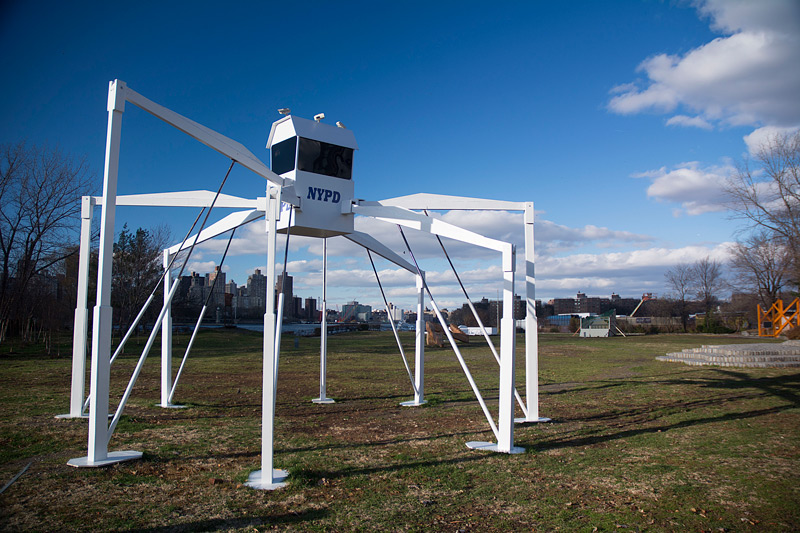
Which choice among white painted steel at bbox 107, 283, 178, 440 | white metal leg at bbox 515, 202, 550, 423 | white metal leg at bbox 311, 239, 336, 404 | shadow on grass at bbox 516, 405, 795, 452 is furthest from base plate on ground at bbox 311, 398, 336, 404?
shadow on grass at bbox 516, 405, 795, 452

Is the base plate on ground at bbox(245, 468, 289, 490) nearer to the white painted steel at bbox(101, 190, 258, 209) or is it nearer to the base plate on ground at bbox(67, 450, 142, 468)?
the base plate on ground at bbox(67, 450, 142, 468)

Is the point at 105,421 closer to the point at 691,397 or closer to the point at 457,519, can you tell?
the point at 457,519

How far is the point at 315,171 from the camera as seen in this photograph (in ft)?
27.6

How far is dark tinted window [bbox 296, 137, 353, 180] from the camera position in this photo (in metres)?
8.35

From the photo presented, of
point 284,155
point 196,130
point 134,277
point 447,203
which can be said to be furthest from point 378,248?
point 134,277

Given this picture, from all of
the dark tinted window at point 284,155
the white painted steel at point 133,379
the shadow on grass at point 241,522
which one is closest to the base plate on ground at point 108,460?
the white painted steel at point 133,379

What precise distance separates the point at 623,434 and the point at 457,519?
4654mm

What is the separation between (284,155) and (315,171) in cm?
63

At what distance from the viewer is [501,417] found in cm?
696

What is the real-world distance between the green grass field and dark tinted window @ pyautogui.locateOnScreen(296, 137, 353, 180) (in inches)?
171

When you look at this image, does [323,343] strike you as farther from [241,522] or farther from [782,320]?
[782,320]

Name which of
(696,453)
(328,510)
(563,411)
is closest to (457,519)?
(328,510)

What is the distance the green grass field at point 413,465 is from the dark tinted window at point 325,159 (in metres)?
4.35

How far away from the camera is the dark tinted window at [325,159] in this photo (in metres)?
8.35
